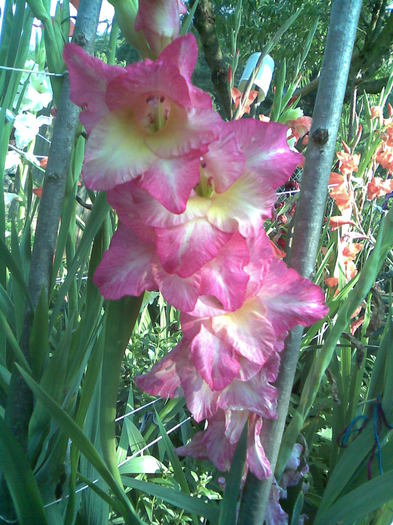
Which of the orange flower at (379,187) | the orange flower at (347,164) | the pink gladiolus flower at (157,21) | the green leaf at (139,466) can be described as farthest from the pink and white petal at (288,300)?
the orange flower at (379,187)

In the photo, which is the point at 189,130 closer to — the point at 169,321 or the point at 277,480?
the point at 277,480

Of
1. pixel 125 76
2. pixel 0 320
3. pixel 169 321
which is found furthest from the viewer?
pixel 169 321

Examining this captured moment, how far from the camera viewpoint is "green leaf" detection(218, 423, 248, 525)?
46cm

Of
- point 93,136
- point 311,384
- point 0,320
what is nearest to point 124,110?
point 93,136

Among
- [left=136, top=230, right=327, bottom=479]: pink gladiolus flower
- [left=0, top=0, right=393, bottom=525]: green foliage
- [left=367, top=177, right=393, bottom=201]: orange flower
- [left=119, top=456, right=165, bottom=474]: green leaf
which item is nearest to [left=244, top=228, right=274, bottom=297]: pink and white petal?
[left=136, top=230, right=327, bottom=479]: pink gladiolus flower

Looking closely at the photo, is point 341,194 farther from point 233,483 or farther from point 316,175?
point 233,483

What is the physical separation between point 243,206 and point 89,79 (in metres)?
0.15

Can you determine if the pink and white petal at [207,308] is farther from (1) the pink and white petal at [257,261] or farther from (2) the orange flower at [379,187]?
(2) the orange flower at [379,187]

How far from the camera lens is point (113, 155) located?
1.11 ft

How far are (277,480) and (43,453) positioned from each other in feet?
0.93

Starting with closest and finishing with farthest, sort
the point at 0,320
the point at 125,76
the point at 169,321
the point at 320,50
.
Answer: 1. the point at 125,76
2. the point at 0,320
3. the point at 169,321
4. the point at 320,50

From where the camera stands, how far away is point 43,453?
0.58m

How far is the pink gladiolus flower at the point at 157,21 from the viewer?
1.22ft

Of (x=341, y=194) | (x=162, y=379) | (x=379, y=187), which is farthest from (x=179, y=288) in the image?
(x=379, y=187)
